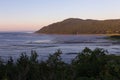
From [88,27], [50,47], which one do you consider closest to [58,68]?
[50,47]

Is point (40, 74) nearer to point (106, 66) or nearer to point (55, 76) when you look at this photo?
point (55, 76)

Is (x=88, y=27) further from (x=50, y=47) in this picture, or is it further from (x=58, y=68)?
(x=58, y=68)

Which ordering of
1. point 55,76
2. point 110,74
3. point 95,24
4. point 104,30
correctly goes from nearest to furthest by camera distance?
point 55,76, point 110,74, point 104,30, point 95,24

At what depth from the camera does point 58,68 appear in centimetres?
688

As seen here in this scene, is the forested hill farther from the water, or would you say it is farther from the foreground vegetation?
the foreground vegetation

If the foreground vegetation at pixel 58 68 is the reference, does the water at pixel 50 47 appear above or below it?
below

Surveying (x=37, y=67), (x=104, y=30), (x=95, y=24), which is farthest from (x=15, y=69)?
(x=95, y=24)

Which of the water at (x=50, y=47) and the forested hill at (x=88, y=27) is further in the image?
the forested hill at (x=88, y=27)

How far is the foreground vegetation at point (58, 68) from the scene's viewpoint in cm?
609

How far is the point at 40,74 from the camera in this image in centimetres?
627

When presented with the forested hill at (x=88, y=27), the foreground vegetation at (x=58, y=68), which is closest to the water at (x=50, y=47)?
the foreground vegetation at (x=58, y=68)

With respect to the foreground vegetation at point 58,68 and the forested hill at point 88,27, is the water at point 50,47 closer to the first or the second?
the foreground vegetation at point 58,68

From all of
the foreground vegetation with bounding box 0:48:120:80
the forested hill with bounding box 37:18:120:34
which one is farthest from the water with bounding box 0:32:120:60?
the forested hill with bounding box 37:18:120:34

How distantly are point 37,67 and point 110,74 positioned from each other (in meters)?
2.30
